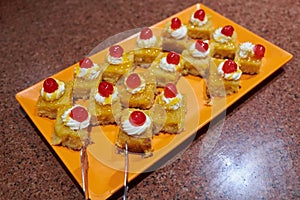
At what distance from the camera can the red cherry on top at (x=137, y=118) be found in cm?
110

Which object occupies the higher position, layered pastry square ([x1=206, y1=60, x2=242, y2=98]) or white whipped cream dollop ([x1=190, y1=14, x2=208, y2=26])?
white whipped cream dollop ([x1=190, y1=14, x2=208, y2=26])

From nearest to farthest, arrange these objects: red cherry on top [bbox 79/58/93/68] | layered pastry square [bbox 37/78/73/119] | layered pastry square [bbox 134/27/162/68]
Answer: layered pastry square [bbox 37/78/73/119] < red cherry on top [bbox 79/58/93/68] < layered pastry square [bbox 134/27/162/68]

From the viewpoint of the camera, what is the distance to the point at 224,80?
1.27 m

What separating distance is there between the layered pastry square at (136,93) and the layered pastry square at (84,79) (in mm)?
108

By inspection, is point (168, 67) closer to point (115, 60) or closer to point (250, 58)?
point (115, 60)

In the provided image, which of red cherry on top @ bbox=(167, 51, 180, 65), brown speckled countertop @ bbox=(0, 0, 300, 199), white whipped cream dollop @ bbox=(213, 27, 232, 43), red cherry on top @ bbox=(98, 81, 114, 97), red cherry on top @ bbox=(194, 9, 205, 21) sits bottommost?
brown speckled countertop @ bbox=(0, 0, 300, 199)

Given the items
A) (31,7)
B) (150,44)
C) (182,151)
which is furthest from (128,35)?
(182,151)

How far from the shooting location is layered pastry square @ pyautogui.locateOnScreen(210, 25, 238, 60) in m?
1.42

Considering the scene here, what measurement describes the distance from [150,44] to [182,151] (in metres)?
0.48

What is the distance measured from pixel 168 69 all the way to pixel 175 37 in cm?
19

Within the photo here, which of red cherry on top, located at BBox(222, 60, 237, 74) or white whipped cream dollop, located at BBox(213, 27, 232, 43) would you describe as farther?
white whipped cream dollop, located at BBox(213, 27, 232, 43)

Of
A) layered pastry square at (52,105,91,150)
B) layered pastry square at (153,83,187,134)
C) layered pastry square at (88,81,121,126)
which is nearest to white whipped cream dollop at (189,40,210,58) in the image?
layered pastry square at (153,83,187,134)

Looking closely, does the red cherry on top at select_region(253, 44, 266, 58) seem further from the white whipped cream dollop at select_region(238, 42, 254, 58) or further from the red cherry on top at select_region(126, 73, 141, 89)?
the red cherry on top at select_region(126, 73, 141, 89)

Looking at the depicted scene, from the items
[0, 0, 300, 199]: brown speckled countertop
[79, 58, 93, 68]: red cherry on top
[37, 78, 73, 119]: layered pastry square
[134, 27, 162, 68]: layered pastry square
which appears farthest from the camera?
[134, 27, 162, 68]: layered pastry square
